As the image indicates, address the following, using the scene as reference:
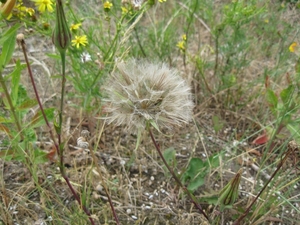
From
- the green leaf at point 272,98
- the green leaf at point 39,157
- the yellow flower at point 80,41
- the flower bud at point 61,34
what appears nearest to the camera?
the flower bud at point 61,34

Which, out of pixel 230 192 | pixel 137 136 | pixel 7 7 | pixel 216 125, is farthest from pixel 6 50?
pixel 216 125

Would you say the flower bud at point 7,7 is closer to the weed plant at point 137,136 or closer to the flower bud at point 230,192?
the weed plant at point 137,136

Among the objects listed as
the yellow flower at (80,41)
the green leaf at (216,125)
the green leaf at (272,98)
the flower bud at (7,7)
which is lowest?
the green leaf at (216,125)

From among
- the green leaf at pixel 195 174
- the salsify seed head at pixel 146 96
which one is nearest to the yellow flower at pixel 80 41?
the salsify seed head at pixel 146 96

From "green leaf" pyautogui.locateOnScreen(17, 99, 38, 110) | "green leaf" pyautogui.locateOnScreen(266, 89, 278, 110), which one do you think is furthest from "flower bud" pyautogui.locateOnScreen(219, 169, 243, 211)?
"green leaf" pyautogui.locateOnScreen(17, 99, 38, 110)

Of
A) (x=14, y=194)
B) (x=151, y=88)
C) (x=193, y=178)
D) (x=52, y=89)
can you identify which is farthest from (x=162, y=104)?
(x=52, y=89)

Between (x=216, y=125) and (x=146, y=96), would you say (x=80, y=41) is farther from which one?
(x=216, y=125)

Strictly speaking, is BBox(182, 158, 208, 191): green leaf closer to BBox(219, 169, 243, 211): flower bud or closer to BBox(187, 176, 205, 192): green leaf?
BBox(187, 176, 205, 192): green leaf

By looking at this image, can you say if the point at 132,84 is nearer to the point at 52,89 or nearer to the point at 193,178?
the point at 193,178
